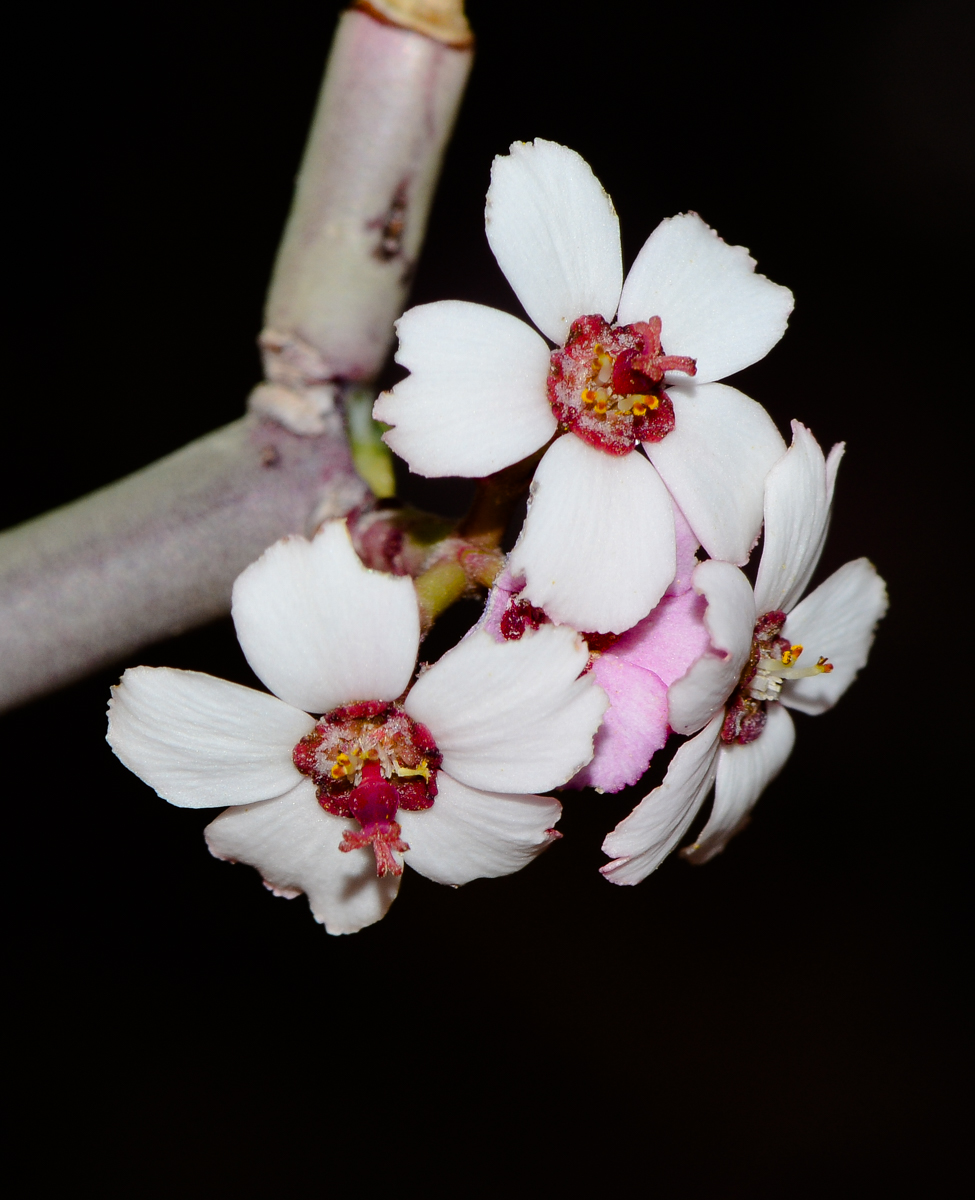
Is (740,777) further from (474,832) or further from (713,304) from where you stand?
(713,304)

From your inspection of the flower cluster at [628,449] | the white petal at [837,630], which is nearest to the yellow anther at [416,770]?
the flower cluster at [628,449]

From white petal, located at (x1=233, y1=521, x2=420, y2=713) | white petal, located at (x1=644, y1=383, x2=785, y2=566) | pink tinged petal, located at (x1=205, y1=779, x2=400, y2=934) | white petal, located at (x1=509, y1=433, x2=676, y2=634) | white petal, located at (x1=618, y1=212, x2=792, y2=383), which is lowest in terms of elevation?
pink tinged petal, located at (x1=205, y1=779, x2=400, y2=934)

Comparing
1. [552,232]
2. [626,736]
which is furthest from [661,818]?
[552,232]

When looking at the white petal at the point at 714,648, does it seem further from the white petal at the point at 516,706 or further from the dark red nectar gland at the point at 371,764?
the dark red nectar gland at the point at 371,764

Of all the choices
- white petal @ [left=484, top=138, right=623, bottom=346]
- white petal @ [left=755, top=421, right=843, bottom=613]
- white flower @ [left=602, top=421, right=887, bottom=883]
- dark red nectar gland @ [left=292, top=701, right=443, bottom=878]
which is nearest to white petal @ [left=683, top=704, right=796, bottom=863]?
white flower @ [left=602, top=421, right=887, bottom=883]

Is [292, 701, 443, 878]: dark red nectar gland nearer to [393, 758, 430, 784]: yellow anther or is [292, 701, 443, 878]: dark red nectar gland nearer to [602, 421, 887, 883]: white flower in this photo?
[393, 758, 430, 784]: yellow anther

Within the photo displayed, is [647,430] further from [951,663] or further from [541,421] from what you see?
[951,663]
